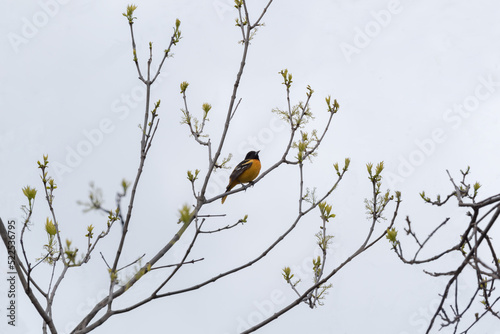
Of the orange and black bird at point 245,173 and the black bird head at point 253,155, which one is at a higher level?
the black bird head at point 253,155

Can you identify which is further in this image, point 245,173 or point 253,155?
point 253,155

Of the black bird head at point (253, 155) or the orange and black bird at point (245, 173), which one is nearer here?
the orange and black bird at point (245, 173)

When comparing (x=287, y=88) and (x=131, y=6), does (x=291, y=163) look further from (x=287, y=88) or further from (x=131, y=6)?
(x=131, y=6)

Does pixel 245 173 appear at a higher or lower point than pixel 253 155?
lower

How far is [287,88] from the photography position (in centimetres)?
470

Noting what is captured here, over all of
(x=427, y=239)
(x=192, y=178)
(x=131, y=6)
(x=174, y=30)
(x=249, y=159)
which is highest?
(x=249, y=159)

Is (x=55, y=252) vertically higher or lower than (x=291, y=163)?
higher

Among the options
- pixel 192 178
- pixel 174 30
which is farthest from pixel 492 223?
pixel 174 30

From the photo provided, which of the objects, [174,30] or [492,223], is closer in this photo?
[492,223]

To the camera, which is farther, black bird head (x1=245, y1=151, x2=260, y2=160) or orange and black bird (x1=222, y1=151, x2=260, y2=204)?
black bird head (x1=245, y1=151, x2=260, y2=160)

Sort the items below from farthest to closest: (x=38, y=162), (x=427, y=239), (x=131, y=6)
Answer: (x=131, y=6), (x=38, y=162), (x=427, y=239)

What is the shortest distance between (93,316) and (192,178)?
1491 millimetres

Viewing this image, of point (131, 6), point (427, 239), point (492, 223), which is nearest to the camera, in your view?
point (492, 223)

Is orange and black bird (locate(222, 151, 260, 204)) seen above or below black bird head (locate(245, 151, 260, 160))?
below
